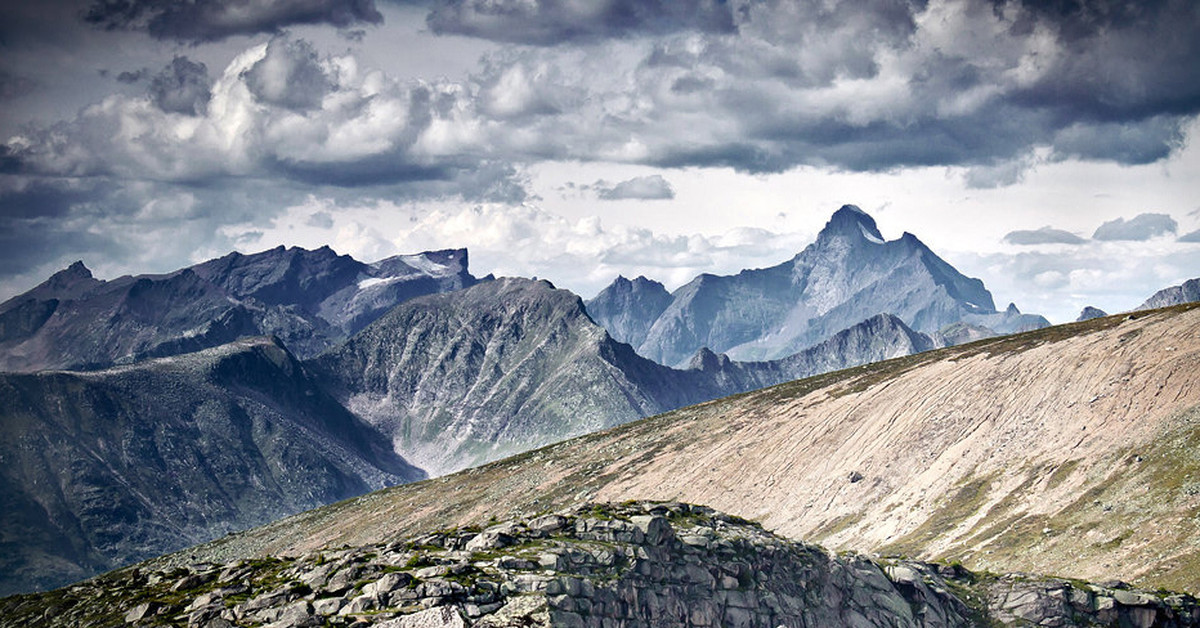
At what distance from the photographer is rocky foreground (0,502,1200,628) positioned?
8156 centimetres

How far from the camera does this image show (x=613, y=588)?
87375 millimetres

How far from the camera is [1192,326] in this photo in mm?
197250

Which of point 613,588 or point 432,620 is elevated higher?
point 432,620

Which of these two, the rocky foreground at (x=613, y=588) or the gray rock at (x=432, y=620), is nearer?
the gray rock at (x=432, y=620)

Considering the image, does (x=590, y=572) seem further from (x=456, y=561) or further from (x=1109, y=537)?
(x=1109, y=537)

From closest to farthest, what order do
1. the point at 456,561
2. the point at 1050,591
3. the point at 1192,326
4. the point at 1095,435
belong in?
the point at 456,561 → the point at 1050,591 → the point at 1095,435 → the point at 1192,326

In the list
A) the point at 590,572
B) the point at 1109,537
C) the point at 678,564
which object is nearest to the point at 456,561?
the point at 590,572

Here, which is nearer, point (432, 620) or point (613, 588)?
point (432, 620)

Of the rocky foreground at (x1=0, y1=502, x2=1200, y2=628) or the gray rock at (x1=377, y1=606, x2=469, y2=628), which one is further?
the rocky foreground at (x1=0, y1=502, x2=1200, y2=628)

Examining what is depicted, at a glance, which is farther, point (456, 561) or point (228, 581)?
point (228, 581)

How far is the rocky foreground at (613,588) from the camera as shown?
81562 millimetres

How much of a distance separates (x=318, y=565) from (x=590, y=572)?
77.1 feet

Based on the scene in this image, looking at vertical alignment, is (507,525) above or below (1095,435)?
above

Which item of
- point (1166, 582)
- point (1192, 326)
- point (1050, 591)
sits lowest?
point (1166, 582)
